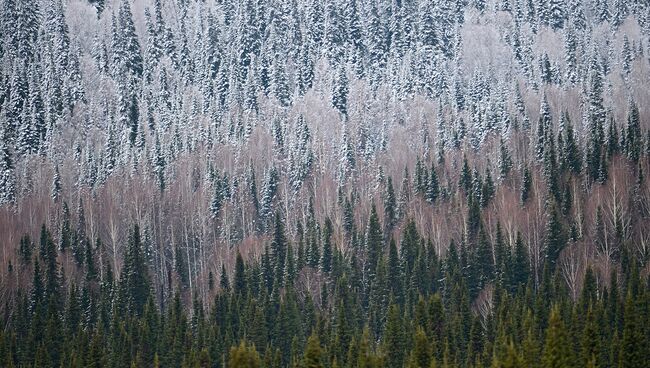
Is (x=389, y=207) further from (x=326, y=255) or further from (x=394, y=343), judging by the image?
(x=394, y=343)

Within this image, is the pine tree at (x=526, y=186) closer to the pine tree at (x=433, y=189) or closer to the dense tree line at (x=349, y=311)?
the dense tree line at (x=349, y=311)

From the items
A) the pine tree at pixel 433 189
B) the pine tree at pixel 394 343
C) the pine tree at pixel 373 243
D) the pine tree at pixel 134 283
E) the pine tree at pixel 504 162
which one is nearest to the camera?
the pine tree at pixel 394 343

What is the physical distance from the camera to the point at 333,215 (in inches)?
5645

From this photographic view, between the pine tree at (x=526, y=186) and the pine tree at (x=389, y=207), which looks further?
the pine tree at (x=389, y=207)

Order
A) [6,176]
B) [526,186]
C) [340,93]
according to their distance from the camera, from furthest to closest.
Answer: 1. [340,93]
2. [6,176]
3. [526,186]

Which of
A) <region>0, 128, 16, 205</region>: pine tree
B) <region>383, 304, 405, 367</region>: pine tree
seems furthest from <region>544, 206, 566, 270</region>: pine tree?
<region>0, 128, 16, 205</region>: pine tree

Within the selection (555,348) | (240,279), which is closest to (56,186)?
(240,279)

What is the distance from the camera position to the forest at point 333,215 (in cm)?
9894

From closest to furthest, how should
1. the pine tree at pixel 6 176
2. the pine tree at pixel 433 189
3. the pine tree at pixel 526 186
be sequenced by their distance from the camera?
the pine tree at pixel 526 186
the pine tree at pixel 433 189
the pine tree at pixel 6 176

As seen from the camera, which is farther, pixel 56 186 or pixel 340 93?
pixel 340 93

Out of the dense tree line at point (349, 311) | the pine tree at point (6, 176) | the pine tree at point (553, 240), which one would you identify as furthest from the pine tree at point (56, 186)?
the pine tree at point (553, 240)

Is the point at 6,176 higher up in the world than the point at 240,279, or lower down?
higher up

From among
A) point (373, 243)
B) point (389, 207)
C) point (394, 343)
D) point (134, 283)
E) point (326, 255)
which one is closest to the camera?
point (394, 343)

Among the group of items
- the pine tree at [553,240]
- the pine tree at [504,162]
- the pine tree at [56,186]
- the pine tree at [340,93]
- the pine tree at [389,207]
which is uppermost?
the pine tree at [340,93]
